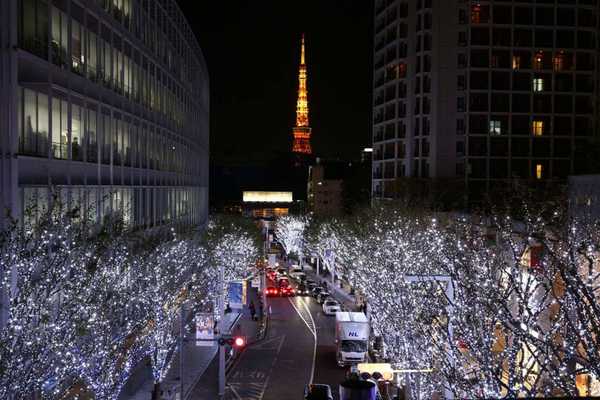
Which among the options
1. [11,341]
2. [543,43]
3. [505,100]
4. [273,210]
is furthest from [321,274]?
[273,210]

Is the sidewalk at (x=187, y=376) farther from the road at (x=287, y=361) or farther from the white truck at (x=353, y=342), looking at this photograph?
the white truck at (x=353, y=342)

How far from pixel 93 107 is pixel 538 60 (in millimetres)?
45819

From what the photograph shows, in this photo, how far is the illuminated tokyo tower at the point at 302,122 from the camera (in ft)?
547

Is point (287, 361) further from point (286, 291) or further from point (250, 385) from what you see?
point (286, 291)

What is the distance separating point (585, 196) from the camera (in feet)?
72.1

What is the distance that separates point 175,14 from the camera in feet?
129

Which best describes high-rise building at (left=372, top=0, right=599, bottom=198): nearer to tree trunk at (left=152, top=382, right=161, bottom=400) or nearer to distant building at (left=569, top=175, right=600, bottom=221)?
distant building at (left=569, top=175, right=600, bottom=221)

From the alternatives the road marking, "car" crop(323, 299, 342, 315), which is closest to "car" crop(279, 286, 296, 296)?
"car" crop(323, 299, 342, 315)

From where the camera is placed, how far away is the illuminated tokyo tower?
167 metres

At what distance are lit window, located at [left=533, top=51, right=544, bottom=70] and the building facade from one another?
32.3 meters

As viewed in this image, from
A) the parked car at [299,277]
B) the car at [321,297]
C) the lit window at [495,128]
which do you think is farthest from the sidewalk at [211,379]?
the lit window at [495,128]

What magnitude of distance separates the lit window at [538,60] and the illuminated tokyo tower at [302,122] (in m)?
110

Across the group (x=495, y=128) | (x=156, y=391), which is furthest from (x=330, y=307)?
(x=495, y=128)

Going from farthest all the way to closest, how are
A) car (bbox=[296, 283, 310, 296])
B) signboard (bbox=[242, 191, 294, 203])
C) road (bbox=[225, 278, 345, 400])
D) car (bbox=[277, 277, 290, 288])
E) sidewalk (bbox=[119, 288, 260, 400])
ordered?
signboard (bbox=[242, 191, 294, 203]) → car (bbox=[277, 277, 290, 288]) → car (bbox=[296, 283, 310, 296]) → road (bbox=[225, 278, 345, 400]) → sidewalk (bbox=[119, 288, 260, 400])
